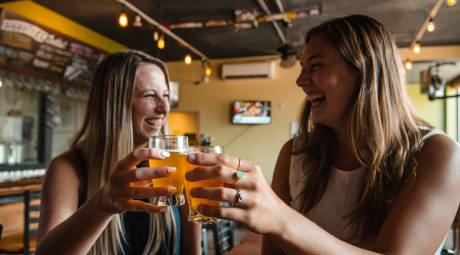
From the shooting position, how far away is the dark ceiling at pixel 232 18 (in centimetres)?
502

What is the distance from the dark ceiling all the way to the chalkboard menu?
1.53 ft

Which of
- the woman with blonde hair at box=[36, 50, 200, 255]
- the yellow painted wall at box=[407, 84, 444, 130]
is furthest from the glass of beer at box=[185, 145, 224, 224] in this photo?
the yellow painted wall at box=[407, 84, 444, 130]

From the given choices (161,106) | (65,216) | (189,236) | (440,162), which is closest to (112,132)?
(161,106)

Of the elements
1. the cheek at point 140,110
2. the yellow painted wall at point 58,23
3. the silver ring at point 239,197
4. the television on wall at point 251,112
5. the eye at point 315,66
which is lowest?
the silver ring at point 239,197

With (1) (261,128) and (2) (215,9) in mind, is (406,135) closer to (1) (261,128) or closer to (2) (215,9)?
(2) (215,9)

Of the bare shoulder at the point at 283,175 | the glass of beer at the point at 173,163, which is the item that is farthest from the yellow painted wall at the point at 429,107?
the glass of beer at the point at 173,163

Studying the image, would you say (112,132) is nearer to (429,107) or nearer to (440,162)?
(440,162)

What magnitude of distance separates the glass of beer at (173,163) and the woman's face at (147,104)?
2.04 feet

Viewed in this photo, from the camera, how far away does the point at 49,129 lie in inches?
213

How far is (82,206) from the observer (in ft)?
3.17

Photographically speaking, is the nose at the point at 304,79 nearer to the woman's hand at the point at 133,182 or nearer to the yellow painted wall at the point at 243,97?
the woman's hand at the point at 133,182

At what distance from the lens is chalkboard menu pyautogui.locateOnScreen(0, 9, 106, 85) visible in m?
4.49

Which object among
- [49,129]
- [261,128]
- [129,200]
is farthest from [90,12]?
[129,200]

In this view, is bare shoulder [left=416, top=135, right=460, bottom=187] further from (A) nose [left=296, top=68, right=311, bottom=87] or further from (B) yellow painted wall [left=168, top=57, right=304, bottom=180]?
(B) yellow painted wall [left=168, top=57, right=304, bottom=180]
